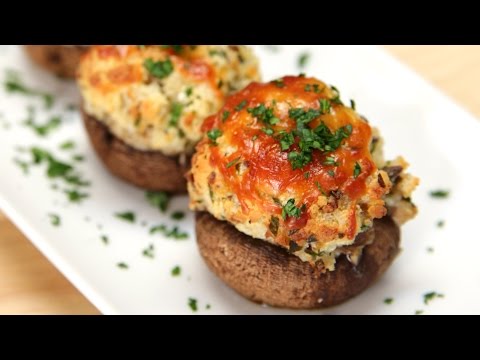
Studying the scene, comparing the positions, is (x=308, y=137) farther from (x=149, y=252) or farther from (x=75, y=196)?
(x=75, y=196)

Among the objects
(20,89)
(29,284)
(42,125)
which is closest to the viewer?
(29,284)

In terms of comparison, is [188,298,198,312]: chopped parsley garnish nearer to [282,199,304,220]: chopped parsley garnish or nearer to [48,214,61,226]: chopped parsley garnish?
[282,199,304,220]: chopped parsley garnish

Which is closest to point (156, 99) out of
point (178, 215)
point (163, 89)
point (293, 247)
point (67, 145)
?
point (163, 89)

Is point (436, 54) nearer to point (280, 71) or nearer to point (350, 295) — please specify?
point (280, 71)

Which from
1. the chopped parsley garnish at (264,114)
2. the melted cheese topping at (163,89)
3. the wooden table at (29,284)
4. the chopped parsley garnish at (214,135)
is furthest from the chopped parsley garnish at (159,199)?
the chopped parsley garnish at (264,114)

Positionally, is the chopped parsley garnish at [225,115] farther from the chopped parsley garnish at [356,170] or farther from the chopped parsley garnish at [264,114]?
the chopped parsley garnish at [356,170]

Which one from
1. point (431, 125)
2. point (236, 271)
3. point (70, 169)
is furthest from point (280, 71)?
point (236, 271)
